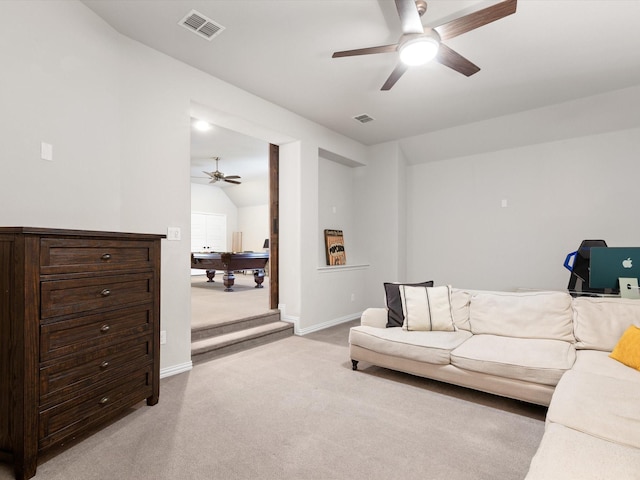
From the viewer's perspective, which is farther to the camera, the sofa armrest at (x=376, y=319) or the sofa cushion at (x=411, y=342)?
the sofa armrest at (x=376, y=319)

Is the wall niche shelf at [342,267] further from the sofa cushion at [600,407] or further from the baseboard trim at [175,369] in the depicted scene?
the sofa cushion at [600,407]

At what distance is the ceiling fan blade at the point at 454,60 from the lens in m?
2.46

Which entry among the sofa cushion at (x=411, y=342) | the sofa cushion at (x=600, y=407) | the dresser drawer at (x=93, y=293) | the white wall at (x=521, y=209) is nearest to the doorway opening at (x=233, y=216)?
the dresser drawer at (x=93, y=293)

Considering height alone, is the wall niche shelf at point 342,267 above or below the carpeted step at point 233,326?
above

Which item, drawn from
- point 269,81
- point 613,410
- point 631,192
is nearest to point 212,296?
point 269,81

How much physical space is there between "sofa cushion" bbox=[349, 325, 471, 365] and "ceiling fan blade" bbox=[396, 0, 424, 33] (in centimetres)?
230

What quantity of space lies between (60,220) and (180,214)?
99 cm

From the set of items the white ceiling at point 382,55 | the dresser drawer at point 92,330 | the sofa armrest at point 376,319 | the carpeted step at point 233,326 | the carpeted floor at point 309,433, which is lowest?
the carpeted floor at point 309,433

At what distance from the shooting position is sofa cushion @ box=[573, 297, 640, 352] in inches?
98.3

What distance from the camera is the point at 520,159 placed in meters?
4.85

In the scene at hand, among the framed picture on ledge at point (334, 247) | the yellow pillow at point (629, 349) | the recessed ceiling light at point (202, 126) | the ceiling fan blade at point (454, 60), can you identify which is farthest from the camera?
the framed picture on ledge at point (334, 247)

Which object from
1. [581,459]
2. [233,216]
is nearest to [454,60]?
[581,459]

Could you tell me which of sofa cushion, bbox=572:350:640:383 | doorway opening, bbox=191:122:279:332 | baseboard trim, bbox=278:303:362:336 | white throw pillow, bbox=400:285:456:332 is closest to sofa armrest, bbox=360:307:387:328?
white throw pillow, bbox=400:285:456:332

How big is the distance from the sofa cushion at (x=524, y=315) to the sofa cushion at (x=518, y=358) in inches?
3.0
